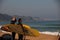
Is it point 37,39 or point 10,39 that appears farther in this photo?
point 37,39

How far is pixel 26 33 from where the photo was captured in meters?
11.5

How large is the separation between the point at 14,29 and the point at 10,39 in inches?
23.3

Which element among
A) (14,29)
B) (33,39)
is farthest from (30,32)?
(33,39)

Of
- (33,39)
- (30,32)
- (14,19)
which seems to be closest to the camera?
(14,19)

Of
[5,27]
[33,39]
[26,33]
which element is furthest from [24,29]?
[33,39]

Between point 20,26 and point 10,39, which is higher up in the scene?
point 20,26

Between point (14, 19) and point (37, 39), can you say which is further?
point (37, 39)

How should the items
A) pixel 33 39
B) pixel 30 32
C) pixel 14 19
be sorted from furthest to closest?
1. pixel 33 39
2. pixel 30 32
3. pixel 14 19

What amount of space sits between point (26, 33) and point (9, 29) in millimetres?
999

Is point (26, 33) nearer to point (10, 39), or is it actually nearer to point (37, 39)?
point (10, 39)

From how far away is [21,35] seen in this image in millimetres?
11523

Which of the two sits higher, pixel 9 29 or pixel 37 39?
pixel 9 29

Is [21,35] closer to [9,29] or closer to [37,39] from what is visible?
[9,29]

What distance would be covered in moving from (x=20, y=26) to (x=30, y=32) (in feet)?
3.30
